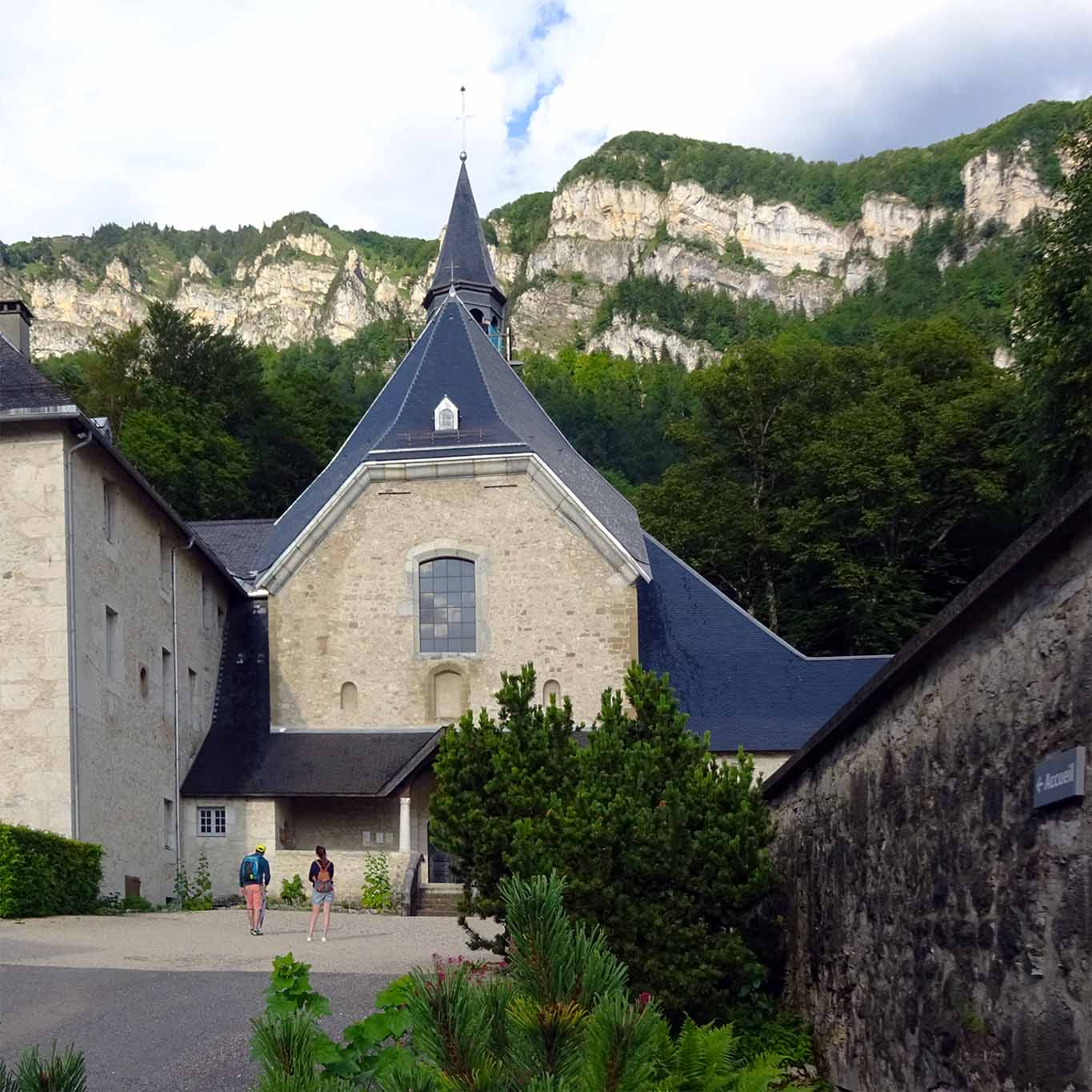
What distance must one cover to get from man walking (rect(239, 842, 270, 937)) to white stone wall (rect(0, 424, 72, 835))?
12.6 ft

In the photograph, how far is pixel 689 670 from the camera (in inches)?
1192

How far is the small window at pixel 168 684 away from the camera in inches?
1105

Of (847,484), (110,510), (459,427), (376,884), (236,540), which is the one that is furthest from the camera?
(847,484)

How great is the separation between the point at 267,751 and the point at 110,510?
Answer: 624 cm

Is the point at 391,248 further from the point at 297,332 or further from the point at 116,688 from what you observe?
the point at 116,688

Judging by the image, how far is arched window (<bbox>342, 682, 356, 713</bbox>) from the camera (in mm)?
30547

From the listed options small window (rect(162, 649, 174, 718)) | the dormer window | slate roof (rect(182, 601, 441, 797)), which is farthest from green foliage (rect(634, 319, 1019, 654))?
small window (rect(162, 649, 174, 718))

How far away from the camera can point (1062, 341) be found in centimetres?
3158

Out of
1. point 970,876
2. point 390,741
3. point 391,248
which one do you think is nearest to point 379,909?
point 390,741

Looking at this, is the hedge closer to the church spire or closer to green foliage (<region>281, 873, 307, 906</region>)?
green foliage (<region>281, 873, 307, 906</region>)

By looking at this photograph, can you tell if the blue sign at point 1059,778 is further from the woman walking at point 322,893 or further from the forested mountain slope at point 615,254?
the forested mountain slope at point 615,254

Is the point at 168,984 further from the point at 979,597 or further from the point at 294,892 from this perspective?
the point at 294,892

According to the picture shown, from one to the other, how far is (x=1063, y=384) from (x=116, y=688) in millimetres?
18761

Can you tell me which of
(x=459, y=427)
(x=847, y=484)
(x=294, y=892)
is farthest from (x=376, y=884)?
(x=847, y=484)
